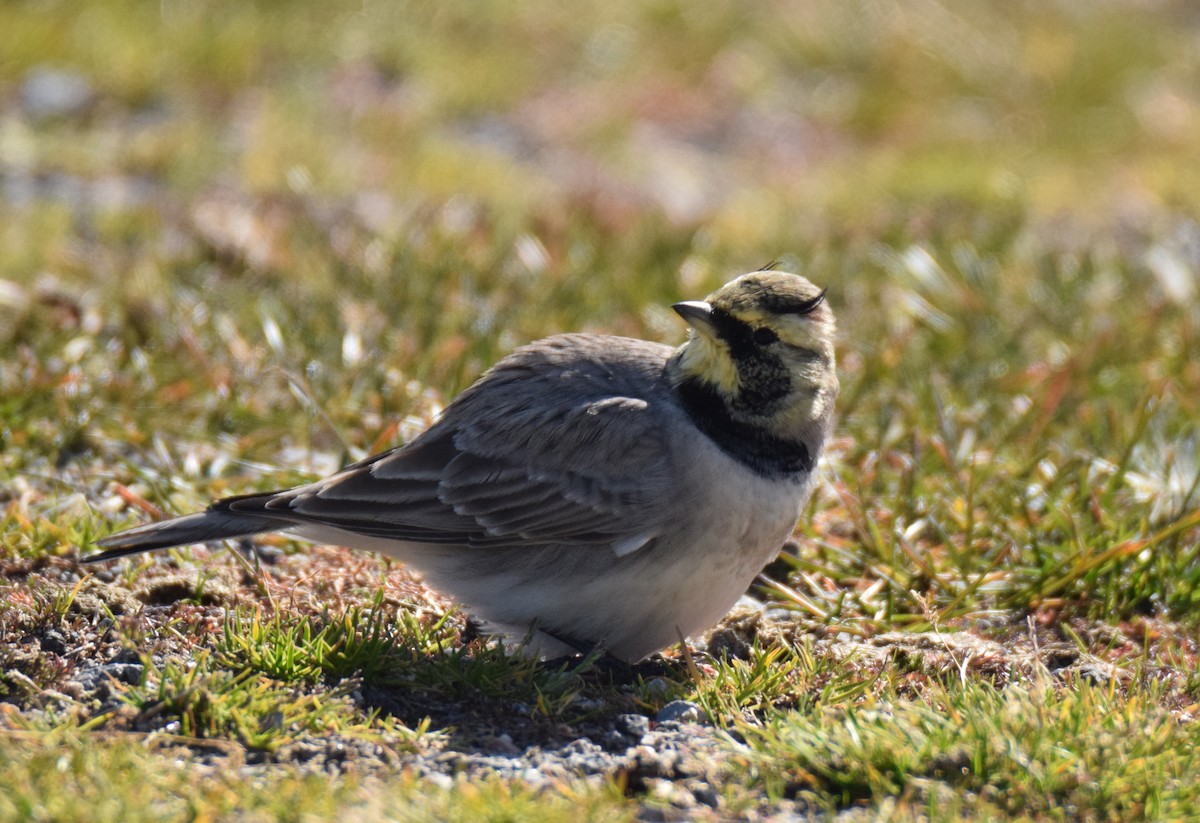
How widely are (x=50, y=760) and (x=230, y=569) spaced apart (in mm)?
1833

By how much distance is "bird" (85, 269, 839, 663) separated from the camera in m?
4.90

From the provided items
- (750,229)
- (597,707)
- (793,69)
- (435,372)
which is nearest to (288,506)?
(597,707)

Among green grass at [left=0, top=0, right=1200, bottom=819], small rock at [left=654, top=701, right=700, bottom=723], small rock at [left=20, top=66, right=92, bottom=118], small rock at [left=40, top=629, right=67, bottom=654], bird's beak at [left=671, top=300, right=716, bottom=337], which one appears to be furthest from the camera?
small rock at [left=20, top=66, right=92, bottom=118]

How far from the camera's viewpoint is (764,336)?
5102mm

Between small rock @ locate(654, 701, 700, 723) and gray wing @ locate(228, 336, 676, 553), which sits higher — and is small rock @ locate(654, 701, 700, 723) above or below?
below

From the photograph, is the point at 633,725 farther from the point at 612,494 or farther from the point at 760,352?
the point at 760,352

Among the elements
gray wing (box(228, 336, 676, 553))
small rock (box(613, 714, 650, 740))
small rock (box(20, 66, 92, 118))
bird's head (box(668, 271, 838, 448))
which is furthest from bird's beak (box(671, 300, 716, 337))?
small rock (box(20, 66, 92, 118))

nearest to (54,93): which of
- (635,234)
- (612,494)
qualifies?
(635,234)

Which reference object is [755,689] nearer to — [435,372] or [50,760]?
[50,760]

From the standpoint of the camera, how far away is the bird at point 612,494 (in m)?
4.90

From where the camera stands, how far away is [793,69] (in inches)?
547

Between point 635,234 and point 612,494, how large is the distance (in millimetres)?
4510

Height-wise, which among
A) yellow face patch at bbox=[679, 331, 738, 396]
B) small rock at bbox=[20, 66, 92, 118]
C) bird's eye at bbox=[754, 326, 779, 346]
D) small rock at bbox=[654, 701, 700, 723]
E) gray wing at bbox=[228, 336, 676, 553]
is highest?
small rock at bbox=[20, 66, 92, 118]

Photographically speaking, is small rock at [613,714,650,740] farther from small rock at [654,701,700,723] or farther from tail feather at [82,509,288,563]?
tail feather at [82,509,288,563]
